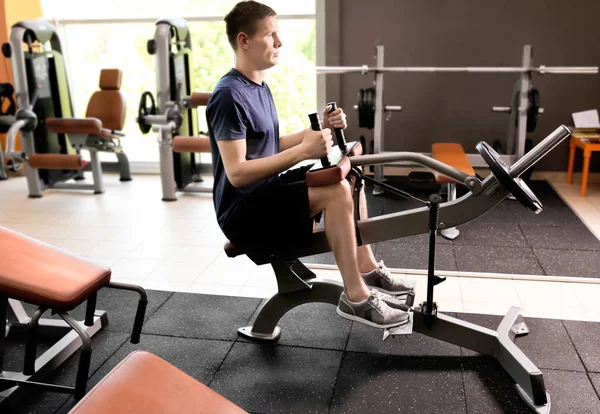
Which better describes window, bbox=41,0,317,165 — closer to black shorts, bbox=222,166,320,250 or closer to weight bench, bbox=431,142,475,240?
weight bench, bbox=431,142,475,240

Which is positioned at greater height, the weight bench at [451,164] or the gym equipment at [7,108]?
the gym equipment at [7,108]

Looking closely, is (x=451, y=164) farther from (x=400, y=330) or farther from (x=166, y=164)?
(x=166, y=164)

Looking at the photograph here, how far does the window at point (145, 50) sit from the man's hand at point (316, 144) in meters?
3.17

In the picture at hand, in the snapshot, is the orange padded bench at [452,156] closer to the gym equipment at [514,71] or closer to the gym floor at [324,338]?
the gym equipment at [514,71]

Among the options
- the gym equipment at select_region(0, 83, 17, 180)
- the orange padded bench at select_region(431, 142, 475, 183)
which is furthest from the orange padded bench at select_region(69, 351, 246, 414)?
the gym equipment at select_region(0, 83, 17, 180)

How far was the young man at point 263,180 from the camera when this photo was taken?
1964mm

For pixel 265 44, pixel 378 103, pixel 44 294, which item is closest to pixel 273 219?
pixel 265 44

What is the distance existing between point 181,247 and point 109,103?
2.06 m

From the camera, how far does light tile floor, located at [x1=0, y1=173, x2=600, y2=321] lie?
2.68 metres

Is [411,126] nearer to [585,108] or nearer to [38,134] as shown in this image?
[585,108]

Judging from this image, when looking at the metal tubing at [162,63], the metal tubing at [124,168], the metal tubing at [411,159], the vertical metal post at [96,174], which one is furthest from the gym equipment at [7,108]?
the metal tubing at [411,159]

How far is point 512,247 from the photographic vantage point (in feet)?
11.0

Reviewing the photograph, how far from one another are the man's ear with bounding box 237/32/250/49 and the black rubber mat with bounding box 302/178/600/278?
155cm

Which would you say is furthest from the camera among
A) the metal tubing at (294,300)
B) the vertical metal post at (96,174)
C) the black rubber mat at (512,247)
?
the vertical metal post at (96,174)
